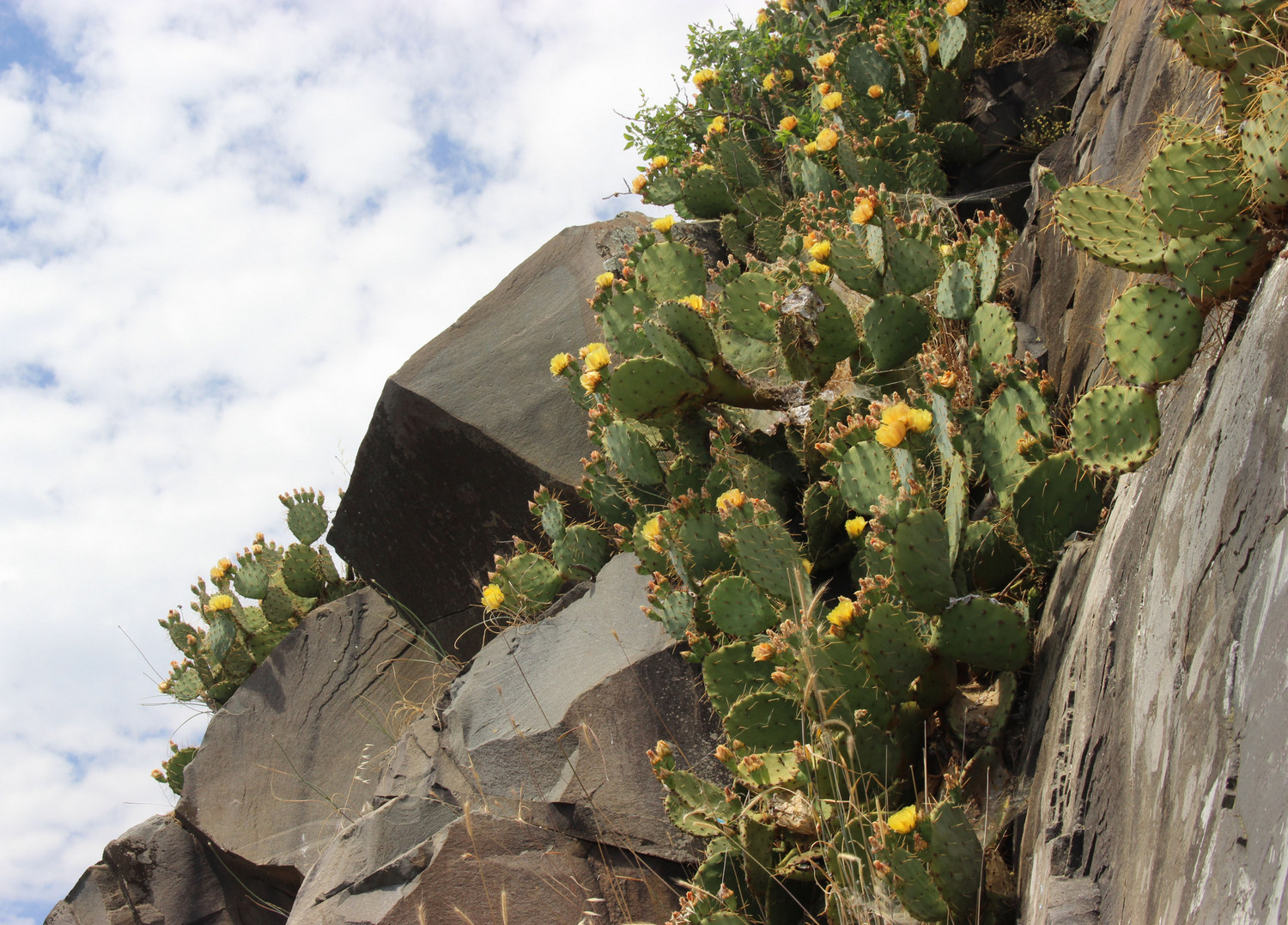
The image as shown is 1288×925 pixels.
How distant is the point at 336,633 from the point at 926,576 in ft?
13.9

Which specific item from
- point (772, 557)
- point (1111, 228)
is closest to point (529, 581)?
point (772, 557)

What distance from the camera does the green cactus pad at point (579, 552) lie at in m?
4.74

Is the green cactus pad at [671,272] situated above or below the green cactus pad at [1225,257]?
above

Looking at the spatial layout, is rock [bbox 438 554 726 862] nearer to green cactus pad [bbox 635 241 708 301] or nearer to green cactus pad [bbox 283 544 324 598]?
green cactus pad [bbox 635 241 708 301]

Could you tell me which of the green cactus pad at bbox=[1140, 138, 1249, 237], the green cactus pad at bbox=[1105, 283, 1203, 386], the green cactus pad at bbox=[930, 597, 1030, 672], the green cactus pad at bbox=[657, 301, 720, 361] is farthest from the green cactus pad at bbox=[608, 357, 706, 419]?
the green cactus pad at bbox=[1140, 138, 1249, 237]

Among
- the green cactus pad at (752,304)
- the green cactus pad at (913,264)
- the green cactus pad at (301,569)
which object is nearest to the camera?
the green cactus pad at (913,264)

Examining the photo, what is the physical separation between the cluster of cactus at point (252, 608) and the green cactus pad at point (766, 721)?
4386 mm

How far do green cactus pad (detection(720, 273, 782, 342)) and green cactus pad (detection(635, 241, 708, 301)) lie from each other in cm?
27

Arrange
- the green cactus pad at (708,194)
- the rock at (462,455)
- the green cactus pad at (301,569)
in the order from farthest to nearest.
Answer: the green cactus pad at (301,569) < the green cactus pad at (708,194) < the rock at (462,455)

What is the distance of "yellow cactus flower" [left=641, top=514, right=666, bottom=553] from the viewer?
3.73 metres

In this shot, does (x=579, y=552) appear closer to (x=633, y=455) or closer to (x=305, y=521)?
(x=633, y=455)

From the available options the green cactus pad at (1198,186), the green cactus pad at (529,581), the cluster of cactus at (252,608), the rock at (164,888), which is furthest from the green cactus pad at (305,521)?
the green cactus pad at (1198,186)

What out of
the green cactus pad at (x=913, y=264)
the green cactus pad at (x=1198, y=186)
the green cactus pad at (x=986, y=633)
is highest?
the green cactus pad at (x=913, y=264)

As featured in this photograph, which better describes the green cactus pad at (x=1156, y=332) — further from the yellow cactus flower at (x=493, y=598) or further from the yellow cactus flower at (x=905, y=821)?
the yellow cactus flower at (x=493, y=598)
